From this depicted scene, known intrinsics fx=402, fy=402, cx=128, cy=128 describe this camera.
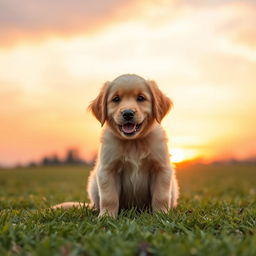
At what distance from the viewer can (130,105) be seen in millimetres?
4473

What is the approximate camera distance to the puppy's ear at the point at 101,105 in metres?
4.82

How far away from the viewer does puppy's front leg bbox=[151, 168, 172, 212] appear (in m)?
4.64

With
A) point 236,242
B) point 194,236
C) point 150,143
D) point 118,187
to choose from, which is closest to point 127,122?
point 150,143

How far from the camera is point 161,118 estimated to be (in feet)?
15.9

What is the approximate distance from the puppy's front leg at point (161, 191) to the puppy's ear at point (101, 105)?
0.92 m

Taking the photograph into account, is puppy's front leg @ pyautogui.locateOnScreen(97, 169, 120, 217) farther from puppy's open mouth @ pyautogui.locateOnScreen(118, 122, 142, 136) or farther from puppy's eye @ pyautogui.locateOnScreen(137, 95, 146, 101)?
puppy's eye @ pyautogui.locateOnScreen(137, 95, 146, 101)

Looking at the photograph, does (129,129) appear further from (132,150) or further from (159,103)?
(159,103)

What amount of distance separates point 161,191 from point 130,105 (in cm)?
106

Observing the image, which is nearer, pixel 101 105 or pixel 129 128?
pixel 129 128

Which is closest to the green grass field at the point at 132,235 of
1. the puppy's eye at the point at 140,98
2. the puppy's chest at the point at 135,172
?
the puppy's chest at the point at 135,172

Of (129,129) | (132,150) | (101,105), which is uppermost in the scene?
(101,105)

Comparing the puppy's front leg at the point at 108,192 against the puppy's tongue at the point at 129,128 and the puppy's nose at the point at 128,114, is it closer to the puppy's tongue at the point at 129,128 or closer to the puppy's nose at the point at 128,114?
the puppy's tongue at the point at 129,128

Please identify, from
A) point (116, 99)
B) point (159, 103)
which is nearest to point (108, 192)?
point (116, 99)

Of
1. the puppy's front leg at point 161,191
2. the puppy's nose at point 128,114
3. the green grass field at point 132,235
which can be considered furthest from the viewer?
the puppy's front leg at point 161,191
